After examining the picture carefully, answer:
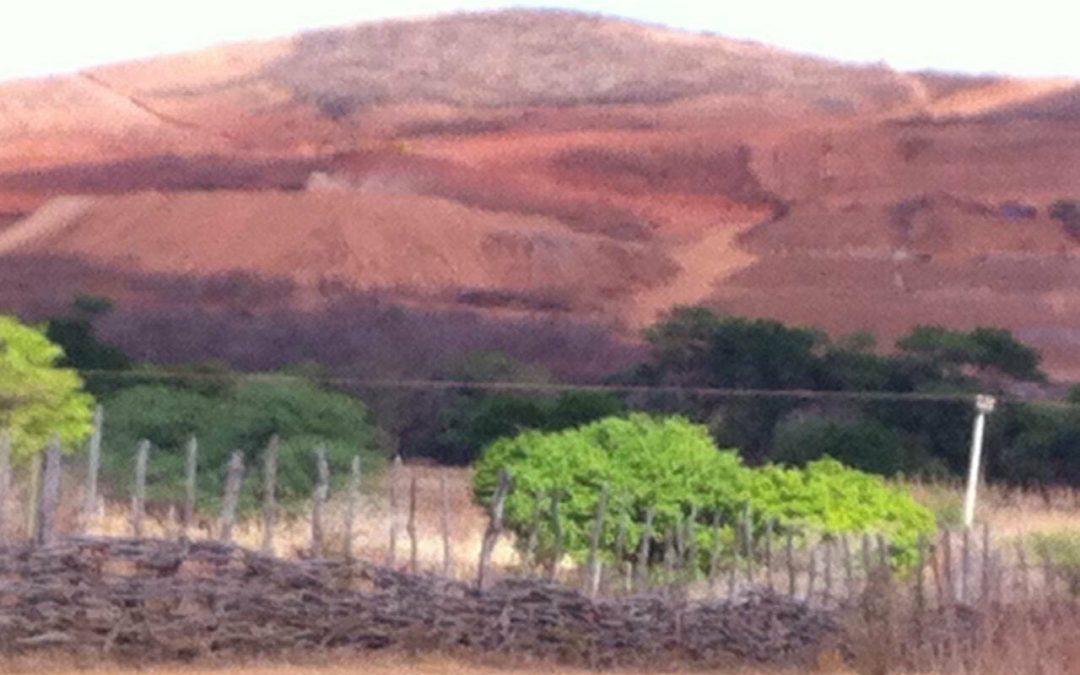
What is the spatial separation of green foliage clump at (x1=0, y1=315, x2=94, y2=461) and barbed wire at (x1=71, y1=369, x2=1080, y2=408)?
1043cm

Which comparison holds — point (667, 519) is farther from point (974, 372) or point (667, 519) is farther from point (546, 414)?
point (974, 372)

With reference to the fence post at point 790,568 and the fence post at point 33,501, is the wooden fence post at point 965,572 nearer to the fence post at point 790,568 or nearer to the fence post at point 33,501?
the fence post at point 790,568

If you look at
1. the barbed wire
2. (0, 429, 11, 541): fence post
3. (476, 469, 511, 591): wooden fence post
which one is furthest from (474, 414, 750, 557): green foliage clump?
the barbed wire

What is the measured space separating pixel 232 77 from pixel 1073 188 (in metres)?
24.0

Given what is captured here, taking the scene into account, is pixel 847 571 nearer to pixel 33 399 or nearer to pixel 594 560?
pixel 594 560

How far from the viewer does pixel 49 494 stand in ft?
51.4

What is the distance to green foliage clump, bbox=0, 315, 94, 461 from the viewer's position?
2445 centimetres

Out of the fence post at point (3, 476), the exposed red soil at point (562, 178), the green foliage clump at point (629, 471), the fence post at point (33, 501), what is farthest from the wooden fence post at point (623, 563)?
the exposed red soil at point (562, 178)

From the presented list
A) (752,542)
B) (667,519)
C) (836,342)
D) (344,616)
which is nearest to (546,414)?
(836,342)

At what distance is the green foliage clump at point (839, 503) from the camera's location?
2488cm

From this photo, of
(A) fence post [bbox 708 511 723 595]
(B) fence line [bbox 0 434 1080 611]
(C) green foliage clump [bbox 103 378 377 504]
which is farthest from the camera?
(C) green foliage clump [bbox 103 378 377 504]

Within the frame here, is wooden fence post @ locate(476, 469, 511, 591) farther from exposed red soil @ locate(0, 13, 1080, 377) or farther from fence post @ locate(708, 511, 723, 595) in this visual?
exposed red soil @ locate(0, 13, 1080, 377)

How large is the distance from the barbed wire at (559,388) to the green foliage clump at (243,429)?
7.63 ft

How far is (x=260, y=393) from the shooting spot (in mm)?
33406
